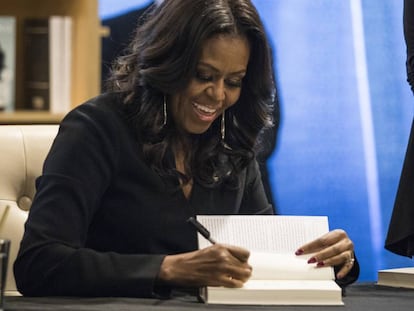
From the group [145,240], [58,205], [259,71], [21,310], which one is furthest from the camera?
[259,71]

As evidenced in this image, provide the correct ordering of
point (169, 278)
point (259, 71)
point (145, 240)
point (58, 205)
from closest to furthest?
point (169, 278) < point (58, 205) < point (145, 240) < point (259, 71)

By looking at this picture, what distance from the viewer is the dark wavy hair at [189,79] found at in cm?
208

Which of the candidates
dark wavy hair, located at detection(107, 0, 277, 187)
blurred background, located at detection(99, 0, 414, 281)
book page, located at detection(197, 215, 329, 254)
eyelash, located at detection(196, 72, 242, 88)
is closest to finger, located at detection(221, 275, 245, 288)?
book page, located at detection(197, 215, 329, 254)

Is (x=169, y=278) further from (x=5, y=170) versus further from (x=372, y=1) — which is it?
(x=372, y=1)

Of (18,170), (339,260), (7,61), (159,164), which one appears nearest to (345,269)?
(339,260)

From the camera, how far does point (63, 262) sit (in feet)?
5.97

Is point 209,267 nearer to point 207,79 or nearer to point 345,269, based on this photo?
point 345,269

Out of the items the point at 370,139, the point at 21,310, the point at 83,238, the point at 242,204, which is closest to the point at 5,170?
the point at 83,238

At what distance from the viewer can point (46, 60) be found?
235 centimetres

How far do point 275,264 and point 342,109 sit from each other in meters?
2.11

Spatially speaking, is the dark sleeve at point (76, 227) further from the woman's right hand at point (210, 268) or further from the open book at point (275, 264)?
the open book at point (275, 264)

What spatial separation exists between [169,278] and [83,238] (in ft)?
0.90

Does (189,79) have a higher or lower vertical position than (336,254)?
higher

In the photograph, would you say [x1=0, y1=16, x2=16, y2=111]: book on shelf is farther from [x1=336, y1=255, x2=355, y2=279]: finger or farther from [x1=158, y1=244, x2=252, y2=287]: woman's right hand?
[x1=336, y1=255, x2=355, y2=279]: finger
